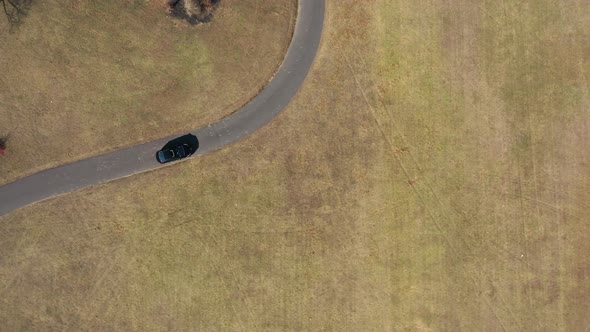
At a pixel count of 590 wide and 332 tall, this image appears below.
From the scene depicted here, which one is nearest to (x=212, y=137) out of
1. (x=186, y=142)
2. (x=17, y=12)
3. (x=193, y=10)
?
(x=186, y=142)

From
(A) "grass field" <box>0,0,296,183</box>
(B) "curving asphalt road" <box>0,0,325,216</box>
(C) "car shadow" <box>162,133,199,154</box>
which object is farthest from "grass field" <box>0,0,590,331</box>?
(A) "grass field" <box>0,0,296,183</box>

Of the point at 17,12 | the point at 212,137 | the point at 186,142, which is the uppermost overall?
the point at 17,12

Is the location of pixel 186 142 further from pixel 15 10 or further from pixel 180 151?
pixel 15 10

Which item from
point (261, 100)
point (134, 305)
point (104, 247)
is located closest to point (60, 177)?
point (104, 247)

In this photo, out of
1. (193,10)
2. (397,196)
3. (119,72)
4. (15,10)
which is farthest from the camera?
(397,196)

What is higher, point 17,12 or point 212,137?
point 17,12

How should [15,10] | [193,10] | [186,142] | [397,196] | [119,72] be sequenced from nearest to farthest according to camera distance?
[15,10] → [193,10] → [119,72] → [186,142] → [397,196]

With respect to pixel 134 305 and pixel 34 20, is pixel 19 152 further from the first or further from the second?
pixel 134 305
